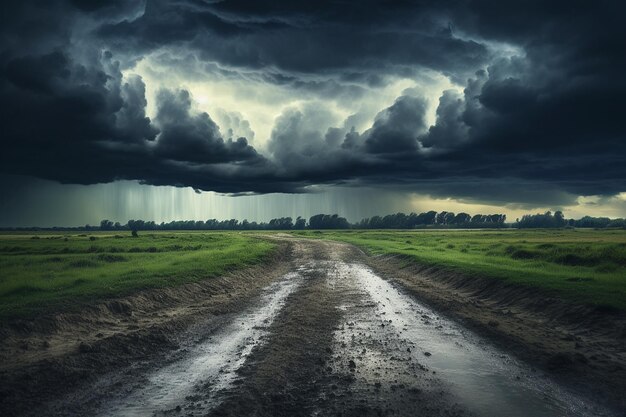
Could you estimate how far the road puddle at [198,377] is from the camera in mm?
7969

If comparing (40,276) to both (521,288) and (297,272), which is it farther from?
(521,288)

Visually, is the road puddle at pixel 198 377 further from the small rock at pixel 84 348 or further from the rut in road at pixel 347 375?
the small rock at pixel 84 348

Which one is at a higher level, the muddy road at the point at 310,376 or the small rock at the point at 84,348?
the small rock at the point at 84,348

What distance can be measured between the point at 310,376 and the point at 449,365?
12.2 feet

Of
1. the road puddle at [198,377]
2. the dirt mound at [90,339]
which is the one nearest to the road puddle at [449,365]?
the road puddle at [198,377]

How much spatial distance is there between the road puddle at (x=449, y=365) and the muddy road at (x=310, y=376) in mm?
30

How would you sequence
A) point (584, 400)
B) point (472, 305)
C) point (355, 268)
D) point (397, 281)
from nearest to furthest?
point (584, 400) → point (472, 305) → point (397, 281) → point (355, 268)

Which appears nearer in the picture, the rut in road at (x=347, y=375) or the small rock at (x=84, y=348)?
the rut in road at (x=347, y=375)

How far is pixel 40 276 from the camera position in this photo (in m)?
24.4

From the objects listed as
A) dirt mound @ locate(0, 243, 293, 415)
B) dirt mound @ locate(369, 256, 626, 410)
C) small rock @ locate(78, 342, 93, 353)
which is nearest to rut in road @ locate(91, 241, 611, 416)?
dirt mound @ locate(369, 256, 626, 410)

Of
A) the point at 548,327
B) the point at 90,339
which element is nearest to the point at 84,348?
the point at 90,339

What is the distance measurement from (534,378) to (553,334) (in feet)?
16.1

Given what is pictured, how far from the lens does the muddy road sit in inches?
314

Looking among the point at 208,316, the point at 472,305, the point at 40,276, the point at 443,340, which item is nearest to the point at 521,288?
the point at 472,305
